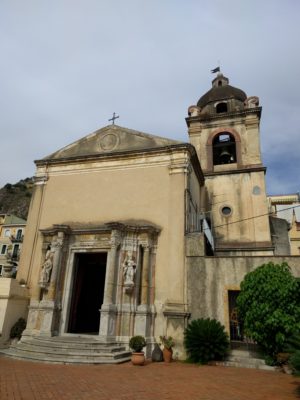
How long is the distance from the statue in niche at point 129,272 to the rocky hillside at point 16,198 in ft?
171

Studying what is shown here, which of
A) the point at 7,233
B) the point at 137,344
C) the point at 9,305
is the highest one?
the point at 7,233

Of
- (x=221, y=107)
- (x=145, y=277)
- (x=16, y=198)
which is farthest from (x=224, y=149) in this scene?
(x=16, y=198)

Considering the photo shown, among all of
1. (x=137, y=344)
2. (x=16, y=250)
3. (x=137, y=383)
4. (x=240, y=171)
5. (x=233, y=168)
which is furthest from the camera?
(x=16, y=250)

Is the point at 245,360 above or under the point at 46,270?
under

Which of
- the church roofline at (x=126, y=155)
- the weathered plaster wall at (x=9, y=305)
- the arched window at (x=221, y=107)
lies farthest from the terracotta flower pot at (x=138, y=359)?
the arched window at (x=221, y=107)

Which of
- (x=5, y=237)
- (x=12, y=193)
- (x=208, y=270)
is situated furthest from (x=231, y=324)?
(x=12, y=193)

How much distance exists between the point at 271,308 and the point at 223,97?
17.2 m

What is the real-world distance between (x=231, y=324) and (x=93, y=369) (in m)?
5.47

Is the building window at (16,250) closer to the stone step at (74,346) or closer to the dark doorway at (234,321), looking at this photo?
the stone step at (74,346)

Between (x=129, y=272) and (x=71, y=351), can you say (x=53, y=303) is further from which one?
(x=129, y=272)

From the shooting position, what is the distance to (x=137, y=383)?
7.29m

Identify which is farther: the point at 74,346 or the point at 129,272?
the point at 129,272

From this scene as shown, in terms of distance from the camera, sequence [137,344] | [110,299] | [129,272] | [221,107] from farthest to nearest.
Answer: [221,107], [129,272], [110,299], [137,344]

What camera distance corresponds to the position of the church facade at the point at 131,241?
38.4 feet
